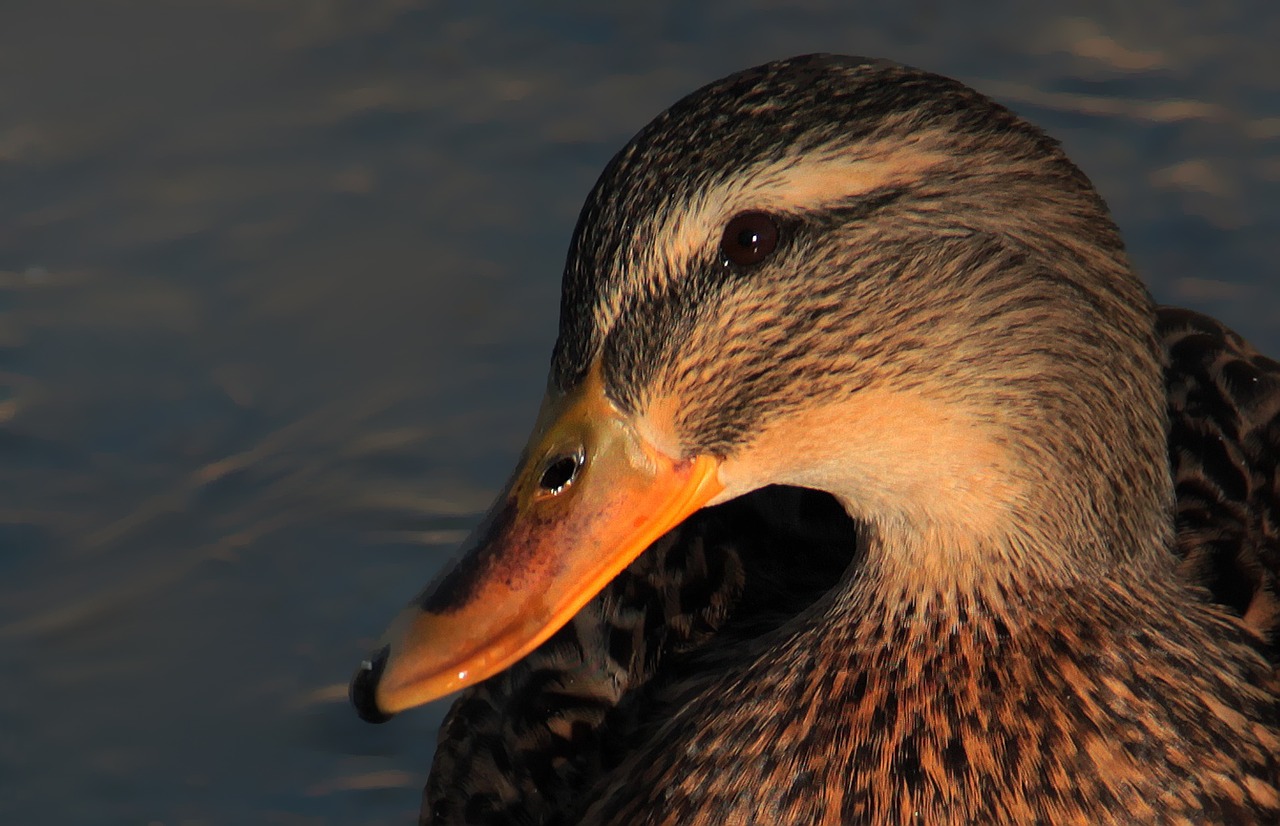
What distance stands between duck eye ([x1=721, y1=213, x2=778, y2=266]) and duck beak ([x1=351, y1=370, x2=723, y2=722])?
10.6 inches

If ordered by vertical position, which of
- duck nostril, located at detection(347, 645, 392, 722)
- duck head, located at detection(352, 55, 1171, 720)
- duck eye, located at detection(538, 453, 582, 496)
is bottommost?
duck nostril, located at detection(347, 645, 392, 722)

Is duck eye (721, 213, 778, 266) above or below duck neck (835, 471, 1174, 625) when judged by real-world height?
above

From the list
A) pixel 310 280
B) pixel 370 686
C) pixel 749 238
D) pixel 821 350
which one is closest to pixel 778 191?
pixel 749 238

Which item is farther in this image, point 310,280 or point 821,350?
point 310,280

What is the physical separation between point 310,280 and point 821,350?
8.65ft

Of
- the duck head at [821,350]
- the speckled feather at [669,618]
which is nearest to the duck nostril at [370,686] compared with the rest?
the duck head at [821,350]

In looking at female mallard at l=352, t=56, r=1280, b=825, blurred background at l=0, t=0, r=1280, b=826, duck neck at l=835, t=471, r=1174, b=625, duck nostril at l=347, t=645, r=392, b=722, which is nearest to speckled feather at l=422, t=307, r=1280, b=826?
female mallard at l=352, t=56, r=1280, b=825

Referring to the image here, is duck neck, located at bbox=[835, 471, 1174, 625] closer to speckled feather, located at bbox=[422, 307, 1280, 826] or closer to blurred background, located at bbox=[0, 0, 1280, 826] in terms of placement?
speckled feather, located at bbox=[422, 307, 1280, 826]

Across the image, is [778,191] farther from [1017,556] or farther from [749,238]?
[1017,556]

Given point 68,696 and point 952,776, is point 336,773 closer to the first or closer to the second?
point 68,696

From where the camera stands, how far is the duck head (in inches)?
97.0

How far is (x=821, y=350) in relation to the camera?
2557 millimetres

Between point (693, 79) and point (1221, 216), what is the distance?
4.99 ft

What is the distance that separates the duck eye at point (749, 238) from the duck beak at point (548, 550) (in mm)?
269
